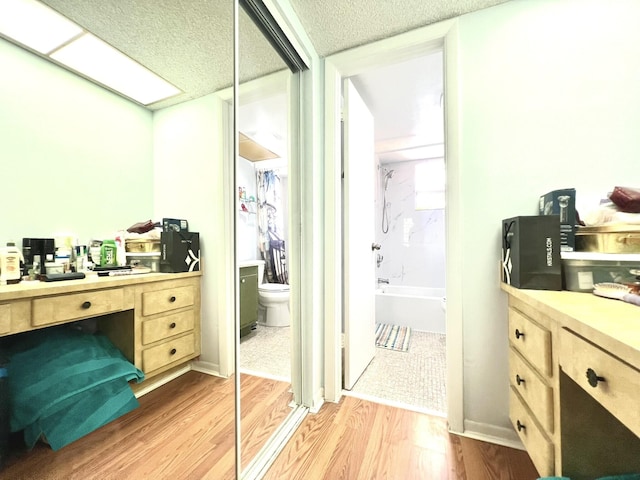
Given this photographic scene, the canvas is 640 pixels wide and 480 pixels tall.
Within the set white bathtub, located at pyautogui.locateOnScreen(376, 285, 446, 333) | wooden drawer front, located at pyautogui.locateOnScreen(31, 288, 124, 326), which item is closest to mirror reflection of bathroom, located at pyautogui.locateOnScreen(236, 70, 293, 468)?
wooden drawer front, located at pyautogui.locateOnScreen(31, 288, 124, 326)

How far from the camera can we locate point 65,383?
917 mm

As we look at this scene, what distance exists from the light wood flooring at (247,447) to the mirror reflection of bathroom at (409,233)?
0.26 m

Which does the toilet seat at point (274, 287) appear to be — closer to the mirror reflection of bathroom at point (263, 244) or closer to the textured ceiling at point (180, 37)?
the mirror reflection of bathroom at point (263, 244)

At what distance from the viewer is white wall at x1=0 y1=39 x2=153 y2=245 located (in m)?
0.72

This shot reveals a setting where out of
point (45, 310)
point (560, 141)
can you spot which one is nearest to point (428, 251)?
point (560, 141)

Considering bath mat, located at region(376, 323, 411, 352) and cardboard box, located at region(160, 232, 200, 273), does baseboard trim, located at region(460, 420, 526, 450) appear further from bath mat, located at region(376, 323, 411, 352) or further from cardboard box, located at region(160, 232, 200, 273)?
cardboard box, located at region(160, 232, 200, 273)

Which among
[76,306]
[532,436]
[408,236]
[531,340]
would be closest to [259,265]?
[76,306]

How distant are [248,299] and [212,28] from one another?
4.93ft

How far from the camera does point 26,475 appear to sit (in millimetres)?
804

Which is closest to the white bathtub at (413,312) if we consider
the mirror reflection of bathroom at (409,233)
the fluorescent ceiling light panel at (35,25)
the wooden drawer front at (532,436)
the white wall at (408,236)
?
the mirror reflection of bathroom at (409,233)

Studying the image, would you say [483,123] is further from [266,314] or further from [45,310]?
[45,310]

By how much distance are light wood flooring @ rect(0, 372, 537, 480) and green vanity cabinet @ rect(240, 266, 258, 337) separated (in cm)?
32

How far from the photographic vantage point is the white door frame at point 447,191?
4.40 feet

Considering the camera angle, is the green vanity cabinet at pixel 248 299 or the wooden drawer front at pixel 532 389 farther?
the green vanity cabinet at pixel 248 299
